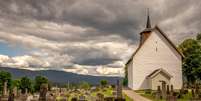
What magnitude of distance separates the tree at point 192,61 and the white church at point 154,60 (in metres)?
4.22

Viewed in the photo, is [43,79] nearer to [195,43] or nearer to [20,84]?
[20,84]

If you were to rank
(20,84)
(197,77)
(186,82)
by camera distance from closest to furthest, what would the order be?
(197,77)
(186,82)
(20,84)

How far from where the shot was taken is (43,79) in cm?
9919

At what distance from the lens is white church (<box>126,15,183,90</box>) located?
2499 inches

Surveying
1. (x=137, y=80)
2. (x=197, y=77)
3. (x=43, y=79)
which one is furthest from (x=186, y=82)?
(x=43, y=79)

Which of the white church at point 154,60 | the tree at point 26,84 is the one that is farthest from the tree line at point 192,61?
the tree at point 26,84

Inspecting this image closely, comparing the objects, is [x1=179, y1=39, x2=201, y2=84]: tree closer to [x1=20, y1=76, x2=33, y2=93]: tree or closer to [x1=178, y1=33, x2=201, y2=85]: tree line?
[x1=178, y1=33, x2=201, y2=85]: tree line

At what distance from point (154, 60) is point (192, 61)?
881cm

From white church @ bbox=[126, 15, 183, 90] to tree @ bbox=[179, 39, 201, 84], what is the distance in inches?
166

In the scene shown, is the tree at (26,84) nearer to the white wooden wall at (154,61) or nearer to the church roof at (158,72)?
the white wooden wall at (154,61)

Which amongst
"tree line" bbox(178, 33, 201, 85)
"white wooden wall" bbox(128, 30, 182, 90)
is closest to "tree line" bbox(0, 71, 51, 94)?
"white wooden wall" bbox(128, 30, 182, 90)

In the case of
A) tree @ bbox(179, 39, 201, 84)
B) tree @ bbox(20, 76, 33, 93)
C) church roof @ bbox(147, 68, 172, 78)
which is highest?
tree @ bbox(179, 39, 201, 84)

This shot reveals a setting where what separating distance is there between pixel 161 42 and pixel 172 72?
582 cm

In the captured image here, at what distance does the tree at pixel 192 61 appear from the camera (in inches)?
2638
